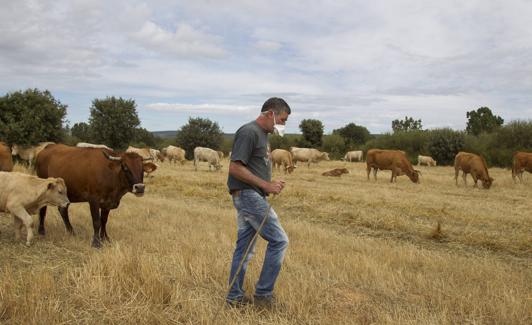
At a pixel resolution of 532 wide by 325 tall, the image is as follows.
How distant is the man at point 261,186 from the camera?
487cm

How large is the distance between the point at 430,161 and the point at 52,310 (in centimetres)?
4597

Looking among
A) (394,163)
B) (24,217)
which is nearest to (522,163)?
(394,163)

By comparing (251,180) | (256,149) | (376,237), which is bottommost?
(376,237)

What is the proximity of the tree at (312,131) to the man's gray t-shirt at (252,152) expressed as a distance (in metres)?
63.5

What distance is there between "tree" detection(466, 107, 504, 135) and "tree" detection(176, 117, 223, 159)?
36.9 metres

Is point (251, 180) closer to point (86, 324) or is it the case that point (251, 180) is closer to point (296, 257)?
point (86, 324)

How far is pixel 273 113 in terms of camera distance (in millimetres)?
5000

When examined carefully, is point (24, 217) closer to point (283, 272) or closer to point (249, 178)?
point (283, 272)

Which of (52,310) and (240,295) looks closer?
(52,310)

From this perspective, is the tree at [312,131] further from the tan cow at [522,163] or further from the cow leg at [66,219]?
the cow leg at [66,219]

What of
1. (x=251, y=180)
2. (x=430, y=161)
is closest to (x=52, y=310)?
(x=251, y=180)

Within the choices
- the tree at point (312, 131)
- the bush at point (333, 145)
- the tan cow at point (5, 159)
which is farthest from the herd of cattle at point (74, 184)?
the tree at point (312, 131)

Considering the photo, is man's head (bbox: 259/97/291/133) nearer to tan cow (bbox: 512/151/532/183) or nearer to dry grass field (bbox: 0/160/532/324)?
dry grass field (bbox: 0/160/532/324)

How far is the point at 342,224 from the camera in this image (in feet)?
41.0
